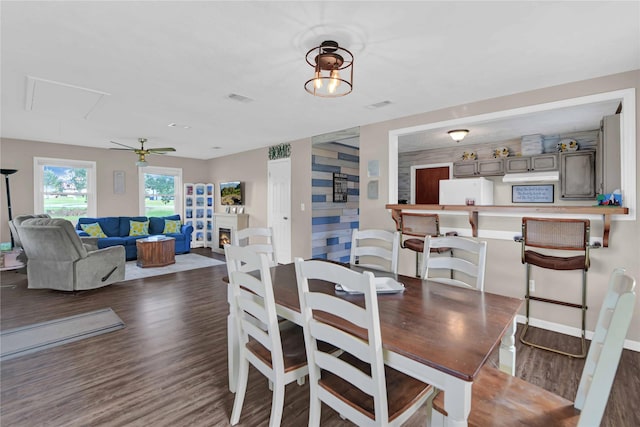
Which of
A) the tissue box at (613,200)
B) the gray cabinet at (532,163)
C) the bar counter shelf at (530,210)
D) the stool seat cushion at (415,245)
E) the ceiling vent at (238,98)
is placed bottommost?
the stool seat cushion at (415,245)

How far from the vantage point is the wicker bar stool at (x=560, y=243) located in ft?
8.62

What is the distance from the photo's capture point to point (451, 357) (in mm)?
1103

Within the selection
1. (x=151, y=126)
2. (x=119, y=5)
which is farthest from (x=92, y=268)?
(x=119, y=5)

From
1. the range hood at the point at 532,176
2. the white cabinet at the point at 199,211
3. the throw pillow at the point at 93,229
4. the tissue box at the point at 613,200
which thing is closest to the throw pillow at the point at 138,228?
the throw pillow at the point at 93,229

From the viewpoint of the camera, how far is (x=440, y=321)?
1.42 meters

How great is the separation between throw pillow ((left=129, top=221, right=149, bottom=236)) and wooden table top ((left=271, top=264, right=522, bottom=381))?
5.95 meters

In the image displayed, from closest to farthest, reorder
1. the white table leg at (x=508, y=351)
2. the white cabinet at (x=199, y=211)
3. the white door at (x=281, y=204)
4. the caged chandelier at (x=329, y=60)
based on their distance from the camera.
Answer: the white table leg at (x=508, y=351)
the caged chandelier at (x=329, y=60)
the white door at (x=281, y=204)
the white cabinet at (x=199, y=211)

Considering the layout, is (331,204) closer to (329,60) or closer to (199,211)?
(329,60)

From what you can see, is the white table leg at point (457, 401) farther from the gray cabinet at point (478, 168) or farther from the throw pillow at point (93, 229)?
the throw pillow at point (93, 229)

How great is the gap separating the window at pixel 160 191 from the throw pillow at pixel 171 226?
0.78 meters

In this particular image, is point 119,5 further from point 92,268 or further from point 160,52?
point 92,268

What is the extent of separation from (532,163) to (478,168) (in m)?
0.84

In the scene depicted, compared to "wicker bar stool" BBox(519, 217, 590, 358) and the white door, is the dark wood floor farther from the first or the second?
the white door

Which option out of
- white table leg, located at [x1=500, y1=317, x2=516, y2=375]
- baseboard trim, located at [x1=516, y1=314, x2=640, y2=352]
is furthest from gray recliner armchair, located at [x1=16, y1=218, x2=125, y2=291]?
baseboard trim, located at [x1=516, y1=314, x2=640, y2=352]
